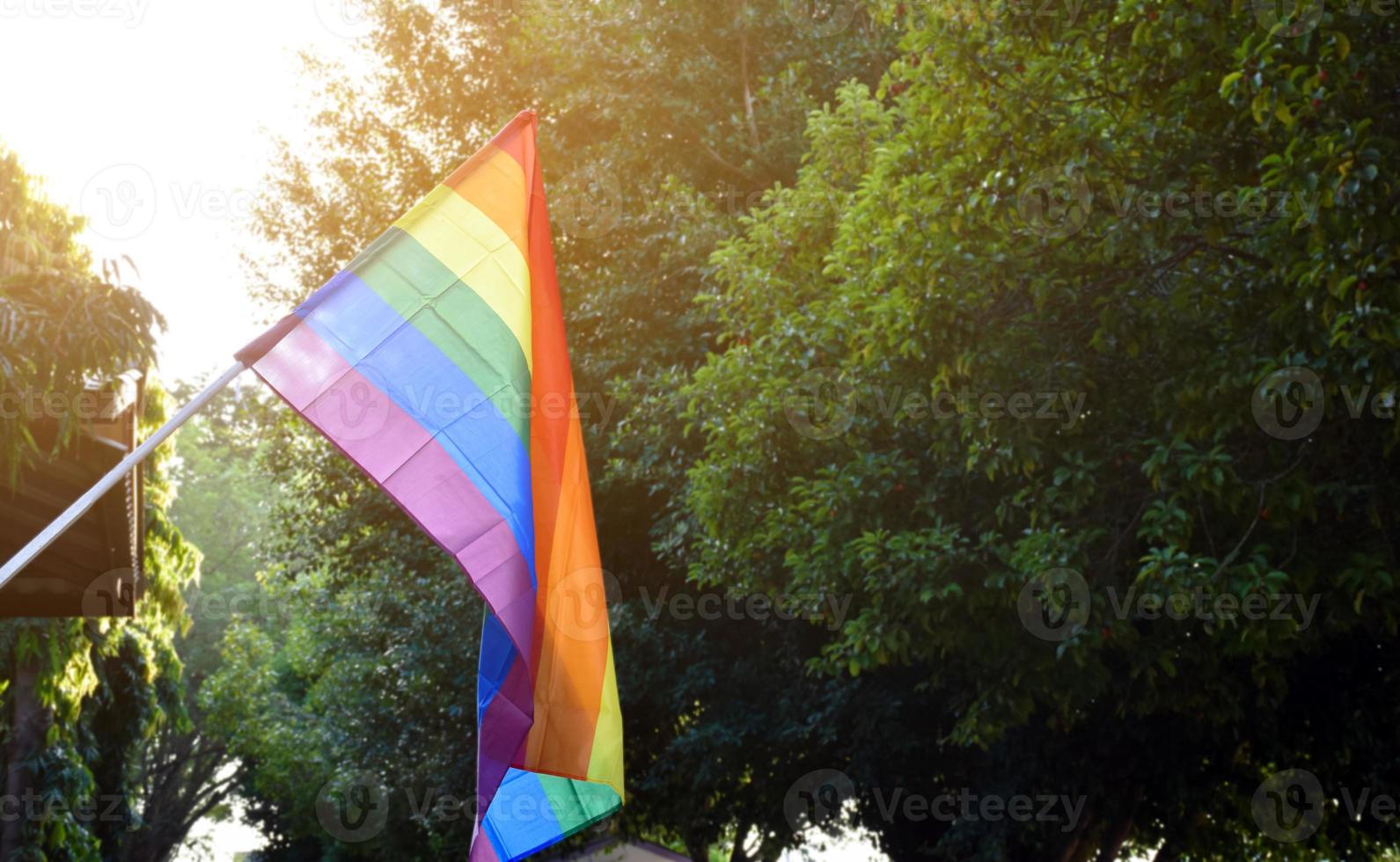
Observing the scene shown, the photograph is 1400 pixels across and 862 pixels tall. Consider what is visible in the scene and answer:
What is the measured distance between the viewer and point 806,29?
17.0m

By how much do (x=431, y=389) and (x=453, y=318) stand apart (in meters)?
0.34

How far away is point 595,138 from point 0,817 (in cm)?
1078

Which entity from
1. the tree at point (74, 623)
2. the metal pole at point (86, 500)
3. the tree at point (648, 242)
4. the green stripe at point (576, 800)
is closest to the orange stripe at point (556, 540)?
the green stripe at point (576, 800)

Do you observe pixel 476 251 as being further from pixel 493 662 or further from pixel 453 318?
pixel 493 662

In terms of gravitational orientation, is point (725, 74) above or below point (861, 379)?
above

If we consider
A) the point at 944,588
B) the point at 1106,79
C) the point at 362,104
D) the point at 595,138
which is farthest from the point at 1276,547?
the point at 362,104

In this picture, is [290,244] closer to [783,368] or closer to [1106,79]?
[783,368]

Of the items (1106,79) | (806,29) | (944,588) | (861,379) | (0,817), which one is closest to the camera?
(1106,79)

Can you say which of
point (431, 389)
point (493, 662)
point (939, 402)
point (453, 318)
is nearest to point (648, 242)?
point (939, 402)

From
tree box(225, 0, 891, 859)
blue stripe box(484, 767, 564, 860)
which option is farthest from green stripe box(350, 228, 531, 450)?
tree box(225, 0, 891, 859)

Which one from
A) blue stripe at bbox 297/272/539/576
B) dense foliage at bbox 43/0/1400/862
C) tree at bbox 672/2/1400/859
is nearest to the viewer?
blue stripe at bbox 297/272/539/576

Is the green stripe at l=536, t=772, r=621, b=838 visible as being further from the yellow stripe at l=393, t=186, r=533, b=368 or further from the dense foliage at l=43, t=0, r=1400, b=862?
the dense foliage at l=43, t=0, r=1400, b=862

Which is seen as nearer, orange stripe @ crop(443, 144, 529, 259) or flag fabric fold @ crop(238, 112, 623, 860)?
flag fabric fold @ crop(238, 112, 623, 860)

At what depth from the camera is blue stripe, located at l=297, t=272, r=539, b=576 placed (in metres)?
4.97
